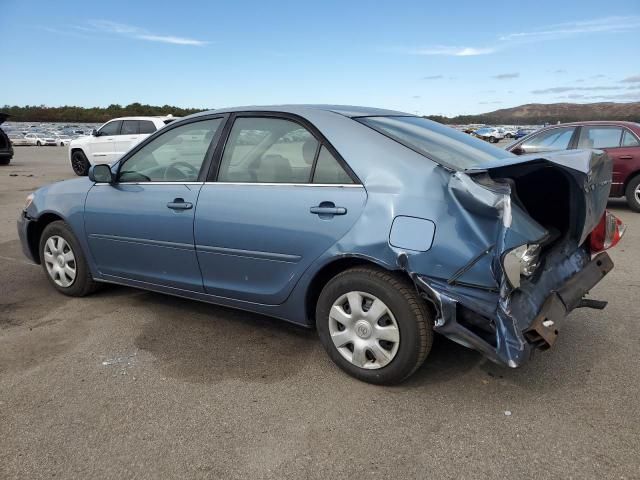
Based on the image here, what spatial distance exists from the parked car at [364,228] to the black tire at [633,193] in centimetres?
632

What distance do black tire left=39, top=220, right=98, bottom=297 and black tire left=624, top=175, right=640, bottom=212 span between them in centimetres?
843

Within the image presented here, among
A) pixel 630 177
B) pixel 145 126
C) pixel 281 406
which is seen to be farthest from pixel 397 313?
pixel 145 126

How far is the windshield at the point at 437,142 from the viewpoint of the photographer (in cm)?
319

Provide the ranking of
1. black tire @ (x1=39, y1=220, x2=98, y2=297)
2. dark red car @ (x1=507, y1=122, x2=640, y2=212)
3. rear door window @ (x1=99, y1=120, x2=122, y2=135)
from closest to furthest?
black tire @ (x1=39, y1=220, x2=98, y2=297)
dark red car @ (x1=507, y1=122, x2=640, y2=212)
rear door window @ (x1=99, y1=120, x2=122, y2=135)

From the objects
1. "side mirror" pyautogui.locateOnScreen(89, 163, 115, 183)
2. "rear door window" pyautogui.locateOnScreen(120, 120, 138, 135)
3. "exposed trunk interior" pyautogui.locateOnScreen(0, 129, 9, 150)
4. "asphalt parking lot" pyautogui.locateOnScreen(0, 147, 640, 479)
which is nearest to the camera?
"asphalt parking lot" pyautogui.locateOnScreen(0, 147, 640, 479)

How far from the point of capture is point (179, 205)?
3730mm

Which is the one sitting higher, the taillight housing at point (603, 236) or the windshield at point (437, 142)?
the windshield at point (437, 142)

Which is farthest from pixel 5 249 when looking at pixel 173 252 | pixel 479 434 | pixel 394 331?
pixel 479 434

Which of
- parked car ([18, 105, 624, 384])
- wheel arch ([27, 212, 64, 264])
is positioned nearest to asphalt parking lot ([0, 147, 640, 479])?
parked car ([18, 105, 624, 384])

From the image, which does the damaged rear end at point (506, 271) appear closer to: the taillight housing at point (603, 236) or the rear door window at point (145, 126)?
the taillight housing at point (603, 236)

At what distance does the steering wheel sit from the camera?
381cm

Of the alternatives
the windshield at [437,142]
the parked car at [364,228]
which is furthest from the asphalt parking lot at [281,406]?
the windshield at [437,142]

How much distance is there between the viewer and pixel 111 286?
4.96m

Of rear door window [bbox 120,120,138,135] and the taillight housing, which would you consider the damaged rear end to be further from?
rear door window [bbox 120,120,138,135]
